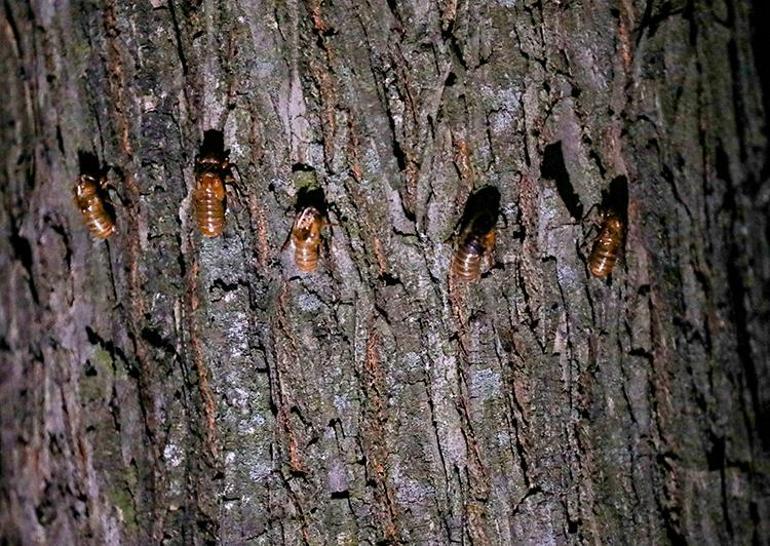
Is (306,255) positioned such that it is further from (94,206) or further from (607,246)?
(607,246)

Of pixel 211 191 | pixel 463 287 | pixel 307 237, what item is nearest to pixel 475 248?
pixel 463 287

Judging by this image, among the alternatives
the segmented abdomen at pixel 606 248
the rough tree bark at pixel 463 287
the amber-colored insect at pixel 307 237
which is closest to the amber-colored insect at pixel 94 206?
the rough tree bark at pixel 463 287

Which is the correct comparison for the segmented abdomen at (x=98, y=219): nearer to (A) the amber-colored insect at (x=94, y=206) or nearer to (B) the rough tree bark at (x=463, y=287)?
(A) the amber-colored insect at (x=94, y=206)

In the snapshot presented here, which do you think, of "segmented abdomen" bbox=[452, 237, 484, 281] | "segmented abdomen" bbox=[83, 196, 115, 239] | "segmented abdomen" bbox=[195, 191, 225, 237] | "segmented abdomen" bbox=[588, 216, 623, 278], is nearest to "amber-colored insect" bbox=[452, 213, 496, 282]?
"segmented abdomen" bbox=[452, 237, 484, 281]

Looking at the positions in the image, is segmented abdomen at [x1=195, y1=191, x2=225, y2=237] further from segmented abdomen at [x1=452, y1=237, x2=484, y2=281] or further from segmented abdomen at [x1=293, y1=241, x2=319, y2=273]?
segmented abdomen at [x1=452, y1=237, x2=484, y2=281]

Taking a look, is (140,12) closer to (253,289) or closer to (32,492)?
(253,289)
